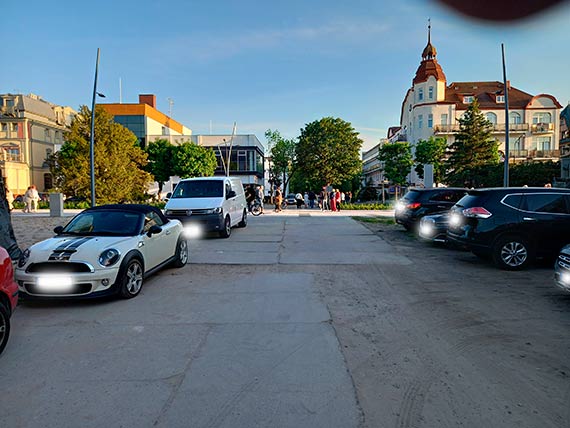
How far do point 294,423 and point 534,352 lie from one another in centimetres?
286

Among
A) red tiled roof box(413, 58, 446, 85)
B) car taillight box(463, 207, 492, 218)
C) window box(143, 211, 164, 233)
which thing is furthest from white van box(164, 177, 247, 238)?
red tiled roof box(413, 58, 446, 85)

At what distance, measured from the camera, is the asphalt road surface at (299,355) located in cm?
305

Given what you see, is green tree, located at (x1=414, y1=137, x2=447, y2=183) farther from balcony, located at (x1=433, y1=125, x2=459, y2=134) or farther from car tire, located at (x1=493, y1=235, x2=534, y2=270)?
car tire, located at (x1=493, y1=235, x2=534, y2=270)

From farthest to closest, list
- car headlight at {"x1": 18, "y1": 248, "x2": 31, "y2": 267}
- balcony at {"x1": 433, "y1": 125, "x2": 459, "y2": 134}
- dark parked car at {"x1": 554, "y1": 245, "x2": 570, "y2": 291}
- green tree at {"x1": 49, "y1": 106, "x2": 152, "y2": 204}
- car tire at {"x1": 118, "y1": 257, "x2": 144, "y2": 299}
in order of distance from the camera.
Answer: balcony at {"x1": 433, "y1": 125, "x2": 459, "y2": 134} → green tree at {"x1": 49, "y1": 106, "x2": 152, "y2": 204} → car tire at {"x1": 118, "y1": 257, "x2": 144, "y2": 299} → car headlight at {"x1": 18, "y1": 248, "x2": 31, "y2": 267} → dark parked car at {"x1": 554, "y1": 245, "x2": 570, "y2": 291}

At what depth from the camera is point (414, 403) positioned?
10.5 feet

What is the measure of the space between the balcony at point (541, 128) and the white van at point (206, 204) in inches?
2246

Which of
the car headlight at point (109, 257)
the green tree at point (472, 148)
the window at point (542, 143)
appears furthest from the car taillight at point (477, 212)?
the window at point (542, 143)

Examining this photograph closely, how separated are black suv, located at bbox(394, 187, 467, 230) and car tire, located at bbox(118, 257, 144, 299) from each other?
10018 mm

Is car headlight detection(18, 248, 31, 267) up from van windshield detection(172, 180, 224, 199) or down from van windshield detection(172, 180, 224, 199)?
down

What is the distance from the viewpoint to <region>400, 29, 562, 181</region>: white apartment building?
188 ft

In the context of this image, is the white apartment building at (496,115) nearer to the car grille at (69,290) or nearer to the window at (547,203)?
the window at (547,203)

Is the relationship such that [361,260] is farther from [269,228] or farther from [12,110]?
[12,110]

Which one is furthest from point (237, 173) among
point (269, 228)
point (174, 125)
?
point (269, 228)

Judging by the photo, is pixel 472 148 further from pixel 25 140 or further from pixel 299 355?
pixel 25 140
